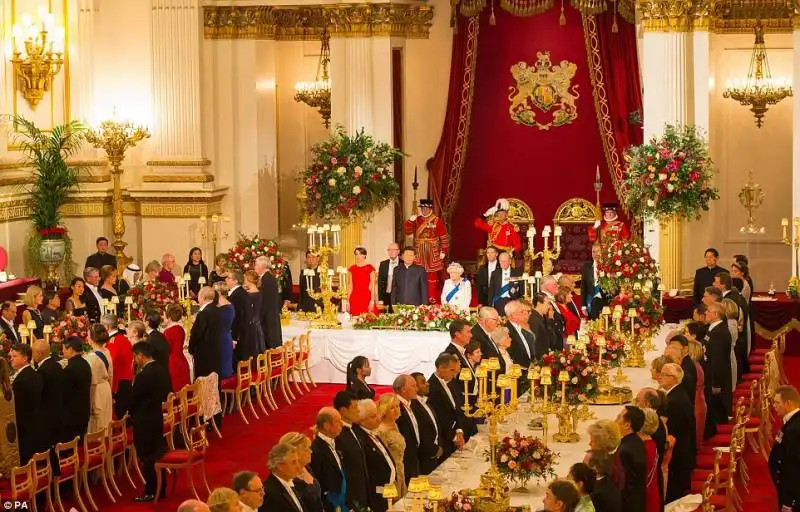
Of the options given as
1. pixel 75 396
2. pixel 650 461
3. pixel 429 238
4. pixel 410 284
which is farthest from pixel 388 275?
pixel 650 461

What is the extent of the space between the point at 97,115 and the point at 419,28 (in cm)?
560

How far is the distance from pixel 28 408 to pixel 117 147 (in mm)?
9985

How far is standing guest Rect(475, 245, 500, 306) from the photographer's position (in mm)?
20391

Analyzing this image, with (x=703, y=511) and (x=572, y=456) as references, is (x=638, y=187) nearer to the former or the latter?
(x=572, y=456)

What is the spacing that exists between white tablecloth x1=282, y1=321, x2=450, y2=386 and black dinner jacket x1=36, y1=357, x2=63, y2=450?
5649 mm

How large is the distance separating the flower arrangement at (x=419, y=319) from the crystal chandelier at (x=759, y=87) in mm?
6945

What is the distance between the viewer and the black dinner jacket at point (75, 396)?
560 inches

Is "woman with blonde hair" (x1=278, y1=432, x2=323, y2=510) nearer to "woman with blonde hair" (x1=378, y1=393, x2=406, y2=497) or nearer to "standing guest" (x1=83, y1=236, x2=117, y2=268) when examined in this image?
"woman with blonde hair" (x1=378, y1=393, x2=406, y2=497)

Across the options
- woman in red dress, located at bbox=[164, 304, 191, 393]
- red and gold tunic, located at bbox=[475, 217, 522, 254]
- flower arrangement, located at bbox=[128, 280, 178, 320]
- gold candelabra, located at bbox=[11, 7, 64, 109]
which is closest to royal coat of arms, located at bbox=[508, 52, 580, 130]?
Result: red and gold tunic, located at bbox=[475, 217, 522, 254]

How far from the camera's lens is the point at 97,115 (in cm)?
2403

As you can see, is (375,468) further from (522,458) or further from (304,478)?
(304,478)

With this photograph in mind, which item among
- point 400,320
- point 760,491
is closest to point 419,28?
point 400,320

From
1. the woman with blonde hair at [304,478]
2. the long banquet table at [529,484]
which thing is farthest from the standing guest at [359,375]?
the woman with blonde hair at [304,478]

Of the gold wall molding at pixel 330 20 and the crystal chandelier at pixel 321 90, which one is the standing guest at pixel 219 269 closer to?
the gold wall molding at pixel 330 20
